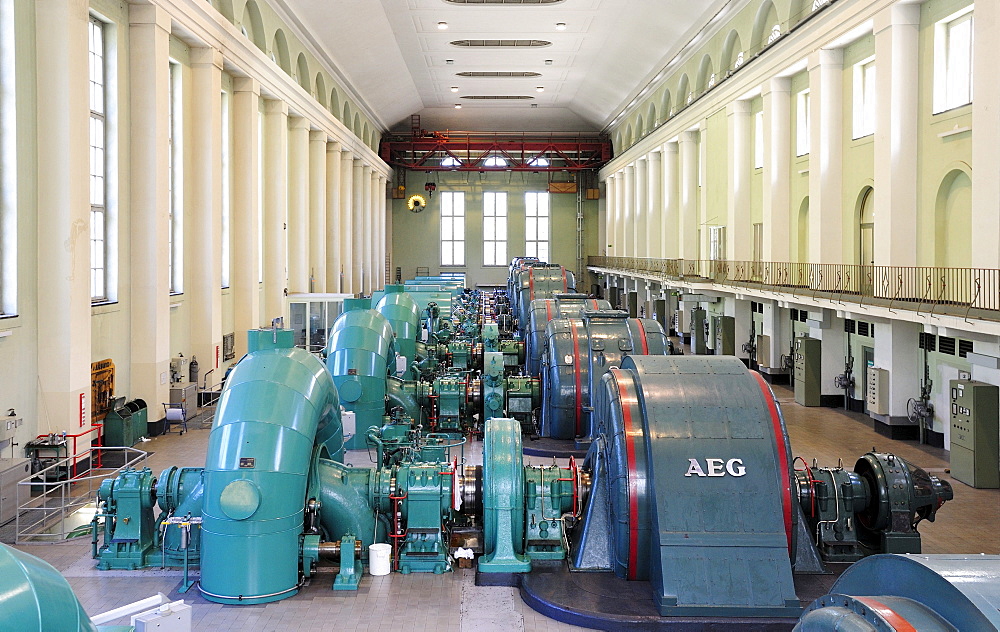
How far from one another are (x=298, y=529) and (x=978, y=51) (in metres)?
11.1

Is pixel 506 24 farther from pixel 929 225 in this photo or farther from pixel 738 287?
pixel 929 225

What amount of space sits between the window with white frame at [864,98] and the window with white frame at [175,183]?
1256 centimetres

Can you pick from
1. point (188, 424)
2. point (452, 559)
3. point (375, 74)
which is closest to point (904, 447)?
point (452, 559)

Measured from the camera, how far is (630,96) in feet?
127

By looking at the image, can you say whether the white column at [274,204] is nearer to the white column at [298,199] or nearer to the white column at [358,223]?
the white column at [298,199]

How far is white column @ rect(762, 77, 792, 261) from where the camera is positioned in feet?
69.1

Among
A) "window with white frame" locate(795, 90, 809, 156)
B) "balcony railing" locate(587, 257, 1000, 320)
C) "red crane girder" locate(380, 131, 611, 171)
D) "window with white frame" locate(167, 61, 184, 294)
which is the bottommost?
"balcony railing" locate(587, 257, 1000, 320)

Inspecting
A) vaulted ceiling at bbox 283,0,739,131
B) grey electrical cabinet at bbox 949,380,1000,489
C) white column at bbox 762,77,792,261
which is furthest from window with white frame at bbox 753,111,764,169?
grey electrical cabinet at bbox 949,380,1000,489

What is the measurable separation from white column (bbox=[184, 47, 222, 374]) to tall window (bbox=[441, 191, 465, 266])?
102 feet

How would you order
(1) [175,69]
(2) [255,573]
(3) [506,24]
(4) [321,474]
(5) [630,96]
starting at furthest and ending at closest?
1. (5) [630,96]
2. (3) [506,24]
3. (1) [175,69]
4. (4) [321,474]
5. (2) [255,573]

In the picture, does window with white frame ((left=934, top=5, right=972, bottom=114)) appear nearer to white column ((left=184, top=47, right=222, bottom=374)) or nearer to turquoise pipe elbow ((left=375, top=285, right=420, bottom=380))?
turquoise pipe elbow ((left=375, top=285, right=420, bottom=380))

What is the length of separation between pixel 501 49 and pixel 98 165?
2171 cm

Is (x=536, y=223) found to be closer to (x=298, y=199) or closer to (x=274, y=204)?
(x=298, y=199)

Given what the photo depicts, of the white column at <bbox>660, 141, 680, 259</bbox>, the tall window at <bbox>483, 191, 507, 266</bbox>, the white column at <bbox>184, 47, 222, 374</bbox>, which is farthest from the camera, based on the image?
the tall window at <bbox>483, 191, 507, 266</bbox>
